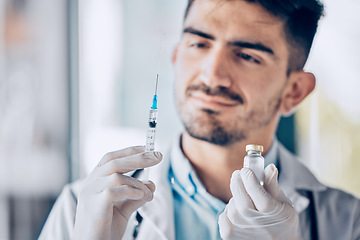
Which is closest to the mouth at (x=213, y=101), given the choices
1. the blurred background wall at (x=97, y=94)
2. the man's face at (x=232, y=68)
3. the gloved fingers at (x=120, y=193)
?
the man's face at (x=232, y=68)

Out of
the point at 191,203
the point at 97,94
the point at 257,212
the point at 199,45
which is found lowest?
the point at 191,203

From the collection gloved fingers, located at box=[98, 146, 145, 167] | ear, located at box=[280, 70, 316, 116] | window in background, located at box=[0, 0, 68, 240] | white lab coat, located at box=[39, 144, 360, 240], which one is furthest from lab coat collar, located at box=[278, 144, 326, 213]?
window in background, located at box=[0, 0, 68, 240]

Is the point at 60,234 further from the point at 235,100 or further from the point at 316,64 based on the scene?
the point at 316,64

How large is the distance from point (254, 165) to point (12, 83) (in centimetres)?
103

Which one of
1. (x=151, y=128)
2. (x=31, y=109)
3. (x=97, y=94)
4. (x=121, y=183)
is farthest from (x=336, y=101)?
(x=31, y=109)

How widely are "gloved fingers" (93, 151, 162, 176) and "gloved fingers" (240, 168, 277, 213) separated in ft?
0.70

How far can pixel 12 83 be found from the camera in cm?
156

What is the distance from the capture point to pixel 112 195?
956mm

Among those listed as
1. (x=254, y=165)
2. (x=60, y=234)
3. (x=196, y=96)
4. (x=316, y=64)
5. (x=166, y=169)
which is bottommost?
(x=60, y=234)

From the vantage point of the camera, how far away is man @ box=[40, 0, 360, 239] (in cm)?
112

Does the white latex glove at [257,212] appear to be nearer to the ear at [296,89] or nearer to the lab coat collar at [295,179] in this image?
the lab coat collar at [295,179]

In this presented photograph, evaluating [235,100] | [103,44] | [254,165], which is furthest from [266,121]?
[103,44]

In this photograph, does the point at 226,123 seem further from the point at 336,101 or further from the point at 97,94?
the point at 97,94

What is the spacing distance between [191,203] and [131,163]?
31cm
